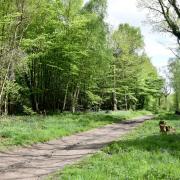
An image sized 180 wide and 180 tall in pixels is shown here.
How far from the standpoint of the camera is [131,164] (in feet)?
40.2

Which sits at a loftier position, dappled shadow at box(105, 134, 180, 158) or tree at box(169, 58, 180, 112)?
tree at box(169, 58, 180, 112)

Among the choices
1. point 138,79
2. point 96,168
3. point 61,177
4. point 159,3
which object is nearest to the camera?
point 61,177

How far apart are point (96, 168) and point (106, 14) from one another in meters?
34.2

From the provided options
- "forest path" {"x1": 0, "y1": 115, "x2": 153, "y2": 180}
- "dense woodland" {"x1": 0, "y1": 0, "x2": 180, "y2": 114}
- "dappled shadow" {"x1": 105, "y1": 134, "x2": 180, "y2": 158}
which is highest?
"dense woodland" {"x1": 0, "y1": 0, "x2": 180, "y2": 114}

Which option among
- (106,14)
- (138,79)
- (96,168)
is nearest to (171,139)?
(96,168)

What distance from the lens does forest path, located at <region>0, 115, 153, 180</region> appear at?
11.8 meters

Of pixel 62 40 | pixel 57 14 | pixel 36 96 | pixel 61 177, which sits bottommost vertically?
pixel 61 177

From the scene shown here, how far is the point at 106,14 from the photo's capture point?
1741 inches

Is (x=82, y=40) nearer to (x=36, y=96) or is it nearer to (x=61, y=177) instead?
(x=36, y=96)

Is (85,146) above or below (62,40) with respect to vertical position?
below

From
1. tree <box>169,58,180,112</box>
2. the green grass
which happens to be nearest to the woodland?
the green grass

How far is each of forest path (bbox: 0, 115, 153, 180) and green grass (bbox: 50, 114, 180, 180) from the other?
802mm

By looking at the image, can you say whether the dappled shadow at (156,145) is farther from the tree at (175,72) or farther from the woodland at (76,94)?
the tree at (175,72)

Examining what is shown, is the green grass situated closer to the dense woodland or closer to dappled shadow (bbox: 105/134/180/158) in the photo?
dappled shadow (bbox: 105/134/180/158)
